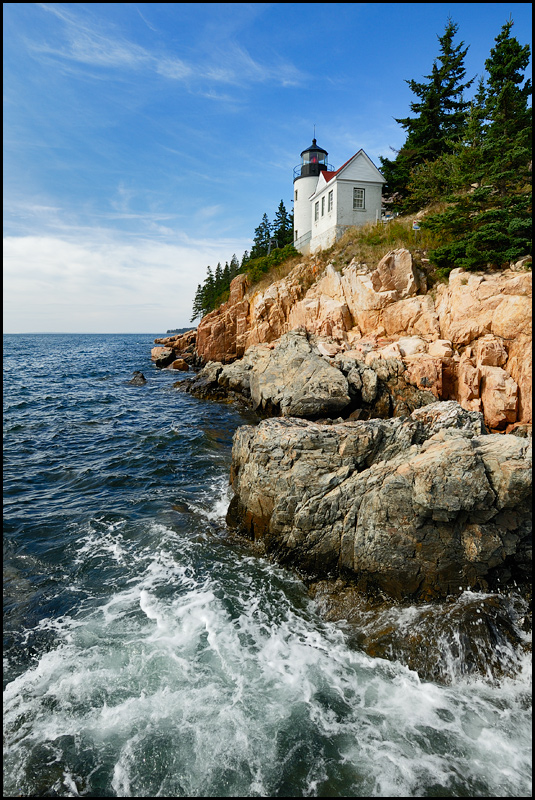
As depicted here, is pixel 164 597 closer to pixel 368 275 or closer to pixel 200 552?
pixel 200 552

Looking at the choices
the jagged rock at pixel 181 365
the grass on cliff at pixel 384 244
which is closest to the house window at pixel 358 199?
the grass on cliff at pixel 384 244

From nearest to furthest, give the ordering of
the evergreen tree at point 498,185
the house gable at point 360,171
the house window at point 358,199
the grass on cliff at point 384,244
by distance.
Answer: the evergreen tree at point 498,185, the grass on cliff at point 384,244, the house gable at point 360,171, the house window at point 358,199

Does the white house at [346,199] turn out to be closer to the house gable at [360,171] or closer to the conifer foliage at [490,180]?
the house gable at [360,171]

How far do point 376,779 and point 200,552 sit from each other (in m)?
6.18

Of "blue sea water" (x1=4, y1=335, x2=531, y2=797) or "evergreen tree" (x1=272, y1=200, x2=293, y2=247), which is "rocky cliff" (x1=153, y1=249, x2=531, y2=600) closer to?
"blue sea water" (x1=4, y1=335, x2=531, y2=797)

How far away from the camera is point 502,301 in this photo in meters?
17.7

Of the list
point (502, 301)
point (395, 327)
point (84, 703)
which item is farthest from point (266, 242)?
point (84, 703)

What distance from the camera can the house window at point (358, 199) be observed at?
34.8 meters

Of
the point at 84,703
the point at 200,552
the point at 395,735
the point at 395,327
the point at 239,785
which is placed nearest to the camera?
the point at 239,785

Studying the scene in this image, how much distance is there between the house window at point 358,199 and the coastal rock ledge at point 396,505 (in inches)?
1187

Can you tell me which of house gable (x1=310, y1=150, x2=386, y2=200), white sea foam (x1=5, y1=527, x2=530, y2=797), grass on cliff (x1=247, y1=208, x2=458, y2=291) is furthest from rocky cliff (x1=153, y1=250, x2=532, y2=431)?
white sea foam (x1=5, y1=527, x2=530, y2=797)

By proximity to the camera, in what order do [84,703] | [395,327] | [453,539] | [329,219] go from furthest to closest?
[329,219], [395,327], [453,539], [84,703]

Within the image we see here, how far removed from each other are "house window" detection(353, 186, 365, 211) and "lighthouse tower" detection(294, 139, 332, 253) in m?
7.18

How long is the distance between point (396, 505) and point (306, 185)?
141 feet
